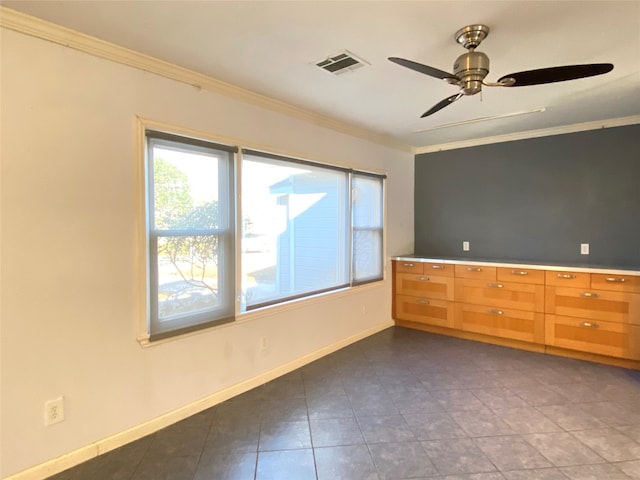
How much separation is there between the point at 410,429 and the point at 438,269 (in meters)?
2.30

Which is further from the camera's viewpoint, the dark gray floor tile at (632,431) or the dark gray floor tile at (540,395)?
the dark gray floor tile at (540,395)

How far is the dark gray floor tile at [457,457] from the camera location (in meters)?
1.96

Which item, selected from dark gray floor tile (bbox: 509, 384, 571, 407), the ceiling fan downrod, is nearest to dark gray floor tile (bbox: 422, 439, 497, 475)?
dark gray floor tile (bbox: 509, 384, 571, 407)

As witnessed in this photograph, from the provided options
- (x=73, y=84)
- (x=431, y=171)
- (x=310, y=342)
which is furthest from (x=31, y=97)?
(x=431, y=171)

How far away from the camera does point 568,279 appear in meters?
3.51

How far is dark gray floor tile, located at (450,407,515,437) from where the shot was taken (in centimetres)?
230

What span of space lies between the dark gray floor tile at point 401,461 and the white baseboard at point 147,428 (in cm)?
117

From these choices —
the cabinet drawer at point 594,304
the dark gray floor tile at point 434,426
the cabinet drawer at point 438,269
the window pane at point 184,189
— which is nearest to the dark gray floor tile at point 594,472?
the dark gray floor tile at point 434,426

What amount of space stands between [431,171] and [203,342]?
3.72 m

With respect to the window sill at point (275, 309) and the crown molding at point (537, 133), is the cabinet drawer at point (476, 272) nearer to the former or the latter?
the window sill at point (275, 309)

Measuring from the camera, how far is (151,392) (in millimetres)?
2338

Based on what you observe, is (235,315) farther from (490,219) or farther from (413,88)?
(490,219)

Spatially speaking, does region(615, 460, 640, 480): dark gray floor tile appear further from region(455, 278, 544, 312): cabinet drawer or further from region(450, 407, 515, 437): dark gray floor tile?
region(455, 278, 544, 312): cabinet drawer

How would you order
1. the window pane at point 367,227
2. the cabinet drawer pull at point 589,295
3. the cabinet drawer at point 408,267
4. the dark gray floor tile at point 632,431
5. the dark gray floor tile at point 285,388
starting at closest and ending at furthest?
the dark gray floor tile at point 632,431
the dark gray floor tile at point 285,388
the cabinet drawer pull at point 589,295
the window pane at point 367,227
the cabinet drawer at point 408,267
